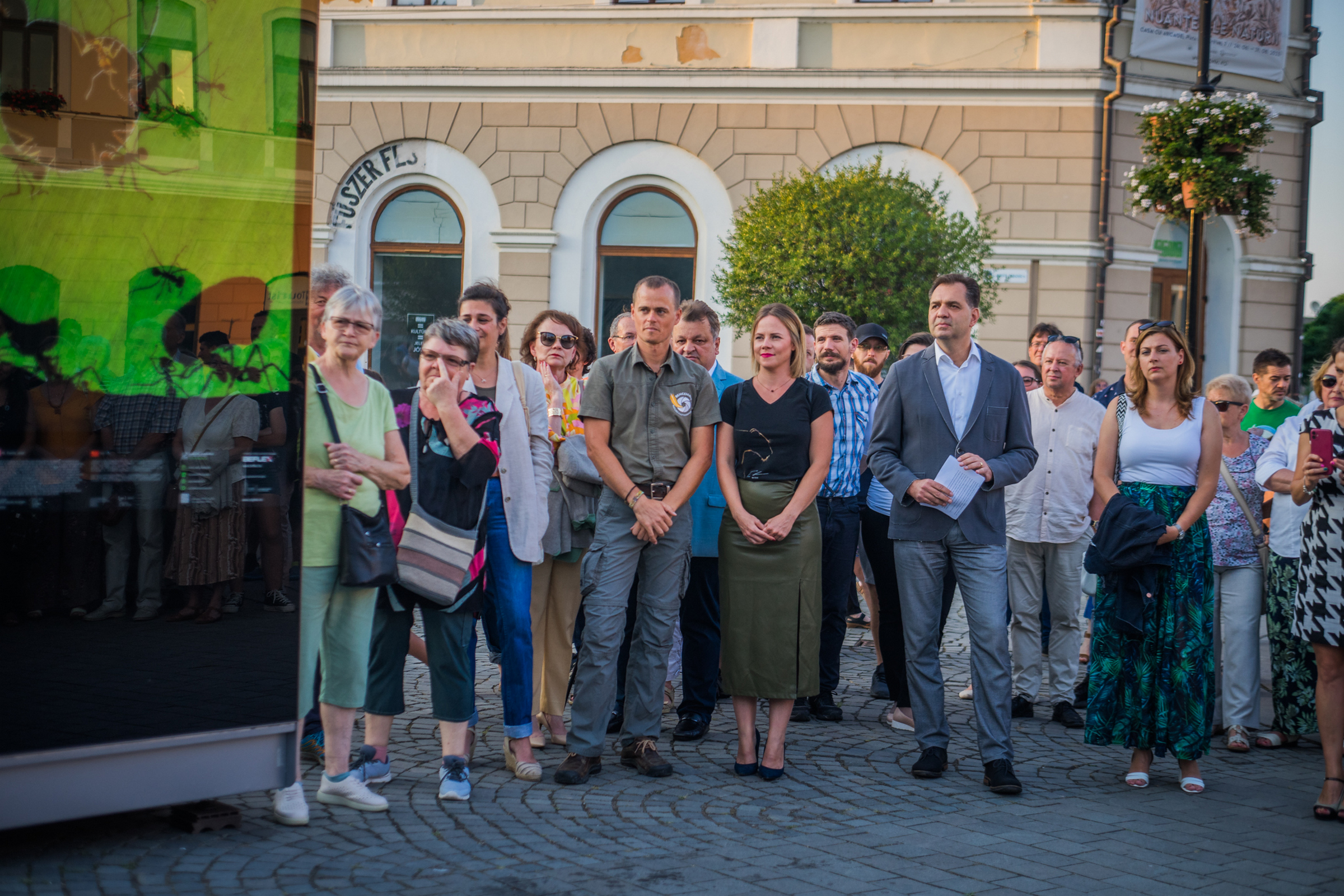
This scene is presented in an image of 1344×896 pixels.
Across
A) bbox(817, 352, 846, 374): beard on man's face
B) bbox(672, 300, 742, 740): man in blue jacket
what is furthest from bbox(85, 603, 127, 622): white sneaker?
bbox(817, 352, 846, 374): beard on man's face

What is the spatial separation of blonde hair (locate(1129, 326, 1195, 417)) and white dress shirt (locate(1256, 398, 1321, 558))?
2.30 ft

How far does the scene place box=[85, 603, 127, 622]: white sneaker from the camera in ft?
12.4

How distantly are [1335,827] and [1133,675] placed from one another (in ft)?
3.15

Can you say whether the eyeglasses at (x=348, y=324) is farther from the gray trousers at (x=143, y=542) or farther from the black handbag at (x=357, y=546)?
the gray trousers at (x=143, y=542)

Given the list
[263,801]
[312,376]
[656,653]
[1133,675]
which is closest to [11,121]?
[312,376]

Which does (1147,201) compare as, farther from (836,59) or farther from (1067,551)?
(1067,551)

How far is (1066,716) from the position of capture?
20.8 ft

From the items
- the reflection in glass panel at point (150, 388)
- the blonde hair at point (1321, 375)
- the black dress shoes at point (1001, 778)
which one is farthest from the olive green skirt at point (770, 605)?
the blonde hair at point (1321, 375)

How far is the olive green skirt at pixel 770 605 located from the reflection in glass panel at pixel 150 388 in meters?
2.03

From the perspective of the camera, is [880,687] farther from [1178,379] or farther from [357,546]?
[357,546]

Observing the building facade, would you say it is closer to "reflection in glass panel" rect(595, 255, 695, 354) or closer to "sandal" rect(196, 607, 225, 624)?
"reflection in glass panel" rect(595, 255, 695, 354)

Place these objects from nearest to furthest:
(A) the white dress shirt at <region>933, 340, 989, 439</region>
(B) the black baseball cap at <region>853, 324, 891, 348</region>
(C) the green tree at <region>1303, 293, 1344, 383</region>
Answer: (A) the white dress shirt at <region>933, 340, 989, 439</region>
(B) the black baseball cap at <region>853, 324, 891, 348</region>
(C) the green tree at <region>1303, 293, 1344, 383</region>

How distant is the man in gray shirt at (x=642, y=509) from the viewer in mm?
5164

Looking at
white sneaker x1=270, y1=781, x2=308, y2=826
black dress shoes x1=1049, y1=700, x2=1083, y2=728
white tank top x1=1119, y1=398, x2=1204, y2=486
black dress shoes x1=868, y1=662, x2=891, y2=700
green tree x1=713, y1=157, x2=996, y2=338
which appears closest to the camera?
white sneaker x1=270, y1=781, x2=308, y2=826
